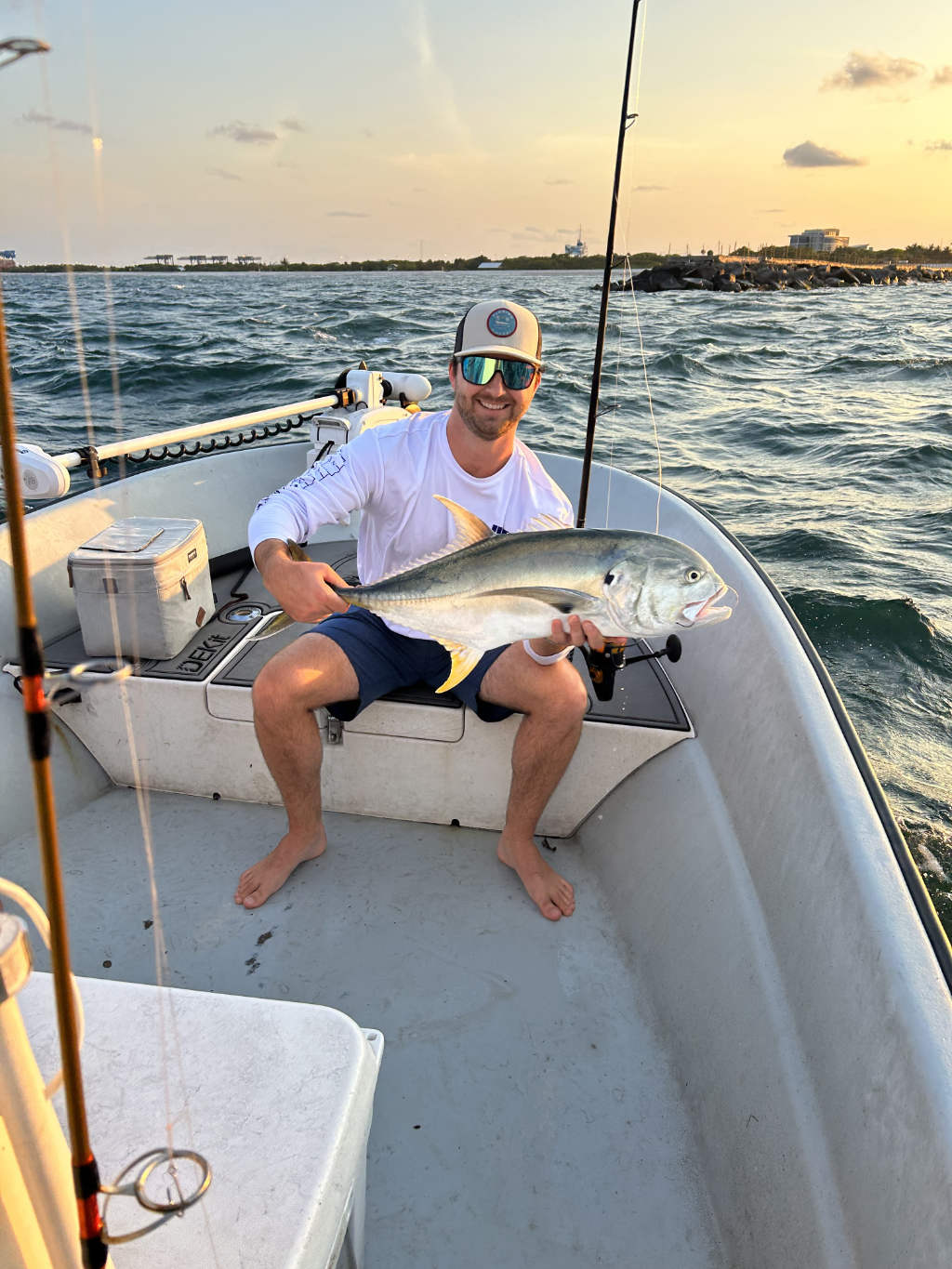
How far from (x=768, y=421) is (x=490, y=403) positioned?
33.8 ft

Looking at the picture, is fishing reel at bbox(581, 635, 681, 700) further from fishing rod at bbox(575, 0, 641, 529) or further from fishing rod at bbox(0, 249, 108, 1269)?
fishing rod at bbox(0, 249, 108, 1269)

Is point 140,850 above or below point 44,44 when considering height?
below

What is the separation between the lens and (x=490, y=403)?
2.47 metres

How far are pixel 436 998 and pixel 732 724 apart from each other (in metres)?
1.27

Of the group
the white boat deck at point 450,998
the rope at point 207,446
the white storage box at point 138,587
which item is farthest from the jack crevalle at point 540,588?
the rope at point 207,446

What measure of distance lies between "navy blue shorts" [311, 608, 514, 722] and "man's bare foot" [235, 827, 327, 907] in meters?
0.48

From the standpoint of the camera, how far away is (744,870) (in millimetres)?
2141

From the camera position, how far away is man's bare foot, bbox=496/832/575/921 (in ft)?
8.52

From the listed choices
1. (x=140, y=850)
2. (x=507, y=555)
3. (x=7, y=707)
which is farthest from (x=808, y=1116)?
(x=7, y=707)

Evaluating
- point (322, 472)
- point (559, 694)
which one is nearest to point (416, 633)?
point (559, 694)

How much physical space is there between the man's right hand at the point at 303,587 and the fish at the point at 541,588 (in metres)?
0.04

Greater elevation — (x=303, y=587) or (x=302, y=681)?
(x=303, y=587)

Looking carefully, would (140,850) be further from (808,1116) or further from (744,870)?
(808,1116)

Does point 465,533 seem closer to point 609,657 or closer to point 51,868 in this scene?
point 609,657
